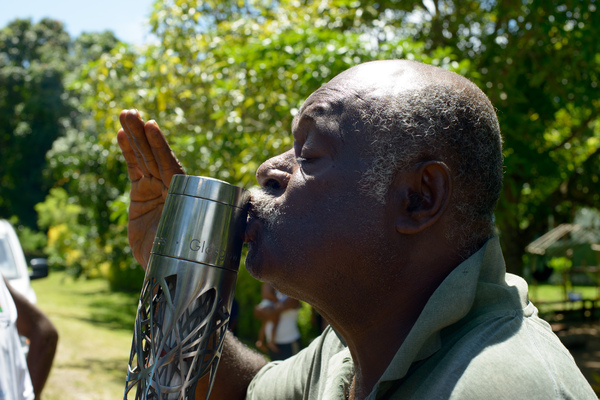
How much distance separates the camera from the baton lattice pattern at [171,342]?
4.12 ft

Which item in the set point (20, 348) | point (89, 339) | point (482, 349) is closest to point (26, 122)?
point (89, 339)

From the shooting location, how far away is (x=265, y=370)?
1889 mm

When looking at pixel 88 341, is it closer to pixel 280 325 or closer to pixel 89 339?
pixel 89 339

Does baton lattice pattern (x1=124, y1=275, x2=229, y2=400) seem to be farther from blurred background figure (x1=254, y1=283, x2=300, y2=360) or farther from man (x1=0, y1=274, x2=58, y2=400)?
blurred background figure (x1=254, y1=283, x2=300, y2=360)

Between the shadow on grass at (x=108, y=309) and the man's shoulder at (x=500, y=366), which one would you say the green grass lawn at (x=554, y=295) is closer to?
the shadow on grass at (x=108, y=309)

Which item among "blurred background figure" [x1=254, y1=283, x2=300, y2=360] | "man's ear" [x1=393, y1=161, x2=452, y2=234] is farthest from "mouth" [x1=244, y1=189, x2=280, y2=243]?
"blurred background figure" [x1=254, y1=283, x2=300, y2=360]

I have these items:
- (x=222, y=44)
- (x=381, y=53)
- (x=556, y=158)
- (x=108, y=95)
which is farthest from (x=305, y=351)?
(x=556, y=158)

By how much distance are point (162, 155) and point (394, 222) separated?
29.6 inches

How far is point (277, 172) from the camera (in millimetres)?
1419

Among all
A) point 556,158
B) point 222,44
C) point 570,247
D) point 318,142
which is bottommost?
point 570,247

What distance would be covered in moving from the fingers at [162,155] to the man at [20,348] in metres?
1.13

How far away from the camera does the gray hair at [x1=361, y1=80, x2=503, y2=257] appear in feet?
4.17

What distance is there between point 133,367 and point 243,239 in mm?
405

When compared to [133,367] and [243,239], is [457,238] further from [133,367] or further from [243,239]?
[133,367]
